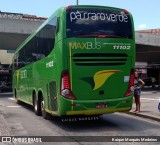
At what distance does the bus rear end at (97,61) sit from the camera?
36.7 feet

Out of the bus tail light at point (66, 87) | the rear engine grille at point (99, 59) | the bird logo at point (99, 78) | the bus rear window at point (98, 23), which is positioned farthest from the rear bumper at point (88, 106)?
the bus rear window at point (98, 23)

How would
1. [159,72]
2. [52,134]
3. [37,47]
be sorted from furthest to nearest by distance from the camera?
[159,72], [37,47], [52,134]

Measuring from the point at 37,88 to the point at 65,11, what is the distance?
4.85 m

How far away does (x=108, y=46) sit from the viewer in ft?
37.7

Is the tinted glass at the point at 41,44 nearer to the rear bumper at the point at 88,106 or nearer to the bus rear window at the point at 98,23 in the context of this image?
the bus rear window at the point at 98,23

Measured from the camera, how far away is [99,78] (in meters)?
11.5

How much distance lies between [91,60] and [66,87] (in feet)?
3.81

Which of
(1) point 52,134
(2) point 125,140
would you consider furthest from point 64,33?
(2) point 125,140

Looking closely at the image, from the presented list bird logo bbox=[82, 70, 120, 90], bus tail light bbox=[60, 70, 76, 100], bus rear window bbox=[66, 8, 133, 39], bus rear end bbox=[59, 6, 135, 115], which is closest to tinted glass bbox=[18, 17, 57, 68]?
bus rear window bbox=[66, 8, 133, 39]

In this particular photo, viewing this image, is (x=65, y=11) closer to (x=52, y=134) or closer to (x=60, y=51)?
(x=60, y=51)

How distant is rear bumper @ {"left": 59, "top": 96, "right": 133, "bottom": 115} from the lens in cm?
1115

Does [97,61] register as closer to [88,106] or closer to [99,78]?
[99,78]

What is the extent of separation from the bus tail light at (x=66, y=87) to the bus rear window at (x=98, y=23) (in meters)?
1.21

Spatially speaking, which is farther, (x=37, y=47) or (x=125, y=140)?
(x=37, y=47)
